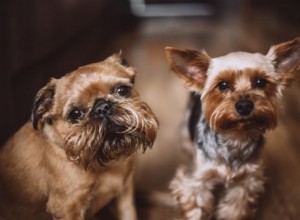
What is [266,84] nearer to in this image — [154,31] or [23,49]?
[23,49]

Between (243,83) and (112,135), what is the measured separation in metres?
0.51

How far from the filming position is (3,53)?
205 centimetres

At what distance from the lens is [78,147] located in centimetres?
152

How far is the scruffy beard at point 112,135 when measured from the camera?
4.94 feet

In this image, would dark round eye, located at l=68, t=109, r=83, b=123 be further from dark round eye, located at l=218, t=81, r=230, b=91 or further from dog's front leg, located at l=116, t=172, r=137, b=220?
dark round eye, located at l=218, t=81, r=230, b=91

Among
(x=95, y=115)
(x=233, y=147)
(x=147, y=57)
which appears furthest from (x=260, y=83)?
(x=147, y=57)

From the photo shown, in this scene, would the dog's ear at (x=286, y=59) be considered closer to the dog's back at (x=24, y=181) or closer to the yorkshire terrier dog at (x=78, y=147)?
the yorkshire terrier dog at (x=78, y=147)

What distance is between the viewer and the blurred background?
2.11 meters

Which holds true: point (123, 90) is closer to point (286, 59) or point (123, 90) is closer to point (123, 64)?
point (123, 64)

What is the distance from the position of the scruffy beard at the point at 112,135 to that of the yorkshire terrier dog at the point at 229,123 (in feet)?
0.86

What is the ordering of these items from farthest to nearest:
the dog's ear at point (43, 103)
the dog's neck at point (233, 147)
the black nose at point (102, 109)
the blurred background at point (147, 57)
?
the blurred background at point (147, 57) < the dog's neck at point (233, 147) < the dog's ear at point (43, 103) < the black nose at point (102, 109)

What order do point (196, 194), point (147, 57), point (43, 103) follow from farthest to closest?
point (147, 57) < point (196, 194) < point (43, 103)

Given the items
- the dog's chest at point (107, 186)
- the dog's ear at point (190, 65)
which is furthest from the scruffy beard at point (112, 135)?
the dog's ear at point (190, 65)

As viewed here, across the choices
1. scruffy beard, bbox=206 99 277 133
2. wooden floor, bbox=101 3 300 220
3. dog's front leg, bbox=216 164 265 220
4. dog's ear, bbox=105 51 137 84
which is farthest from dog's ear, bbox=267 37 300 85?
wooden floor, bbox=101 3 300 220
